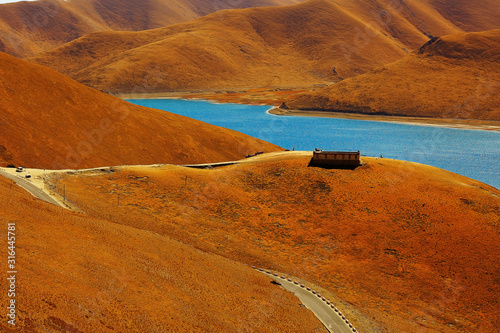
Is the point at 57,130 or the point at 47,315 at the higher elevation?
the point at 57,130

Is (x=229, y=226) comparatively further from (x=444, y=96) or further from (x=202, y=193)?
(x=444, y=96)

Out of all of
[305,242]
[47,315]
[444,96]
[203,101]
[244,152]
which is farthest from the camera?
[203,101]

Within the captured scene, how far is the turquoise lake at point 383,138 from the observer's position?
88.2 metres

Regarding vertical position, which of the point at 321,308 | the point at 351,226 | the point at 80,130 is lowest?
the point at 321,308

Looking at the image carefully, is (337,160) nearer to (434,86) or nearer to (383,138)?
(383,138)

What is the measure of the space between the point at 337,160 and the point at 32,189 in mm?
30840

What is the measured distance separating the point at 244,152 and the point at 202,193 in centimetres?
3015

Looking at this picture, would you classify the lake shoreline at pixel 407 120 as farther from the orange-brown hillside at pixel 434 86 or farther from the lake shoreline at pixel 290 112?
the orange-brown hillside at pixel 434 86

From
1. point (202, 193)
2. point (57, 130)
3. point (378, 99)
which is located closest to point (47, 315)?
point (202, 193)

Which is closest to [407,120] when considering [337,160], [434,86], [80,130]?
[434,86]

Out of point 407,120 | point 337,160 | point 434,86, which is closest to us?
point 337,160

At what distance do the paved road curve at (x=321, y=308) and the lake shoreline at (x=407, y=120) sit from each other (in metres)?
107

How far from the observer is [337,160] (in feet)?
160

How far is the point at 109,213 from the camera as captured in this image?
35.7m
